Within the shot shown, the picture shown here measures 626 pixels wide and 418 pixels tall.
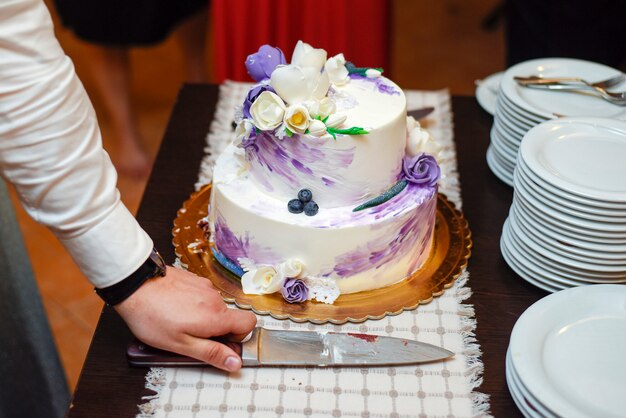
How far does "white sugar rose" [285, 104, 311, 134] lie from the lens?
1.06 meters

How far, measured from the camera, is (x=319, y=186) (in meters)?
1.12

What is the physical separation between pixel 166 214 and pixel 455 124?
0.68m

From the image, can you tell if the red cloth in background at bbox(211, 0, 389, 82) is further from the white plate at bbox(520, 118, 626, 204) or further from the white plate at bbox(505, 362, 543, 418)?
the white plate at bbox(505, 362, 543, 418)

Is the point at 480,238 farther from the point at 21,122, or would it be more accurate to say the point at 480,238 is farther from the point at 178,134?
the point at 21,122

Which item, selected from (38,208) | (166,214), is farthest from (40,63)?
(166,214)

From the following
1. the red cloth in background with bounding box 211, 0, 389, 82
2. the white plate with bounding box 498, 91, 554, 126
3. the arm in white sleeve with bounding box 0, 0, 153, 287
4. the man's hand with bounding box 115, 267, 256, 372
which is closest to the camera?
the arm in white sleeve with bounding box 0, 0, 153, 287

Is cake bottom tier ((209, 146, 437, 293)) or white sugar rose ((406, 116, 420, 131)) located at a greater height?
white sugar rose ((406, 116, 420, 131))

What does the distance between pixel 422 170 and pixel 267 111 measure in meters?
0.29

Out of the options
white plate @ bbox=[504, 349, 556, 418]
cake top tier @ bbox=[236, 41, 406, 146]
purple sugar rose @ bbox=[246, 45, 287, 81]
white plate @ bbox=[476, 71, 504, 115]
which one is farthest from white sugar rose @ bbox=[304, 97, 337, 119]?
white plate @ bbox=[476, 71, 504, 115]

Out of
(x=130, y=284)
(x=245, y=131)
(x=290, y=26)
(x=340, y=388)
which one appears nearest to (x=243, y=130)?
(x=245, y=131)

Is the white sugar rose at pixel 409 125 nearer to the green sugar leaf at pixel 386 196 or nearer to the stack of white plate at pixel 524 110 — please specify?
the green sugar leaf at pixel 386 196

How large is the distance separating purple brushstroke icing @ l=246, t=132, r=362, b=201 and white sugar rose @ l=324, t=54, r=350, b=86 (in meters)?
0.15

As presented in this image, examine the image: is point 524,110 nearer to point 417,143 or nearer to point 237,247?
point 417,143

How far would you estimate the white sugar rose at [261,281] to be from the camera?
1155mm
